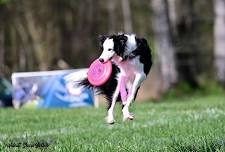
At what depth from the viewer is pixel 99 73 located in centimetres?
758

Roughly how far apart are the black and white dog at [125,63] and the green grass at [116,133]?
55cm

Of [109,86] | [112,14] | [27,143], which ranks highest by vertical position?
[109,86]

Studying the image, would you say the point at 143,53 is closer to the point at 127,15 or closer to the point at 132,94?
the point at 132,94

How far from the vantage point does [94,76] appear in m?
7.68

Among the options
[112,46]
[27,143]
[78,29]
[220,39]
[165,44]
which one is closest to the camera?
[112,46]

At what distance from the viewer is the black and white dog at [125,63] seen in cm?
717

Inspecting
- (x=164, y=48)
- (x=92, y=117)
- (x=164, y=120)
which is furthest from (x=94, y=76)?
(x=164, y=48)

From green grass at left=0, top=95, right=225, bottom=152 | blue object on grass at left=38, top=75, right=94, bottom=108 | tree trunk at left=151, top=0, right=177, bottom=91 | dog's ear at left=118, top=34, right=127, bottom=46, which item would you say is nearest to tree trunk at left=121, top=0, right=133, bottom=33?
tree trunk at left=151, top=0, right=177, bottom=91

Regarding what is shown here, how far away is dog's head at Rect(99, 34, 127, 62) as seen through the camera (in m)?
7.12

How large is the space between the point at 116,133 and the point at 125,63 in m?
2.80

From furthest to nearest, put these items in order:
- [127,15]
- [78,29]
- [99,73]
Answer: [78,29], [127,15], [99,73]

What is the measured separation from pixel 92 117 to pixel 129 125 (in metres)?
2.38

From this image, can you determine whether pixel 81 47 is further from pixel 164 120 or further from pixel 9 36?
pixel 164 120

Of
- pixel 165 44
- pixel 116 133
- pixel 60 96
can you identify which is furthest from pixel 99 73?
pixel 165 44
